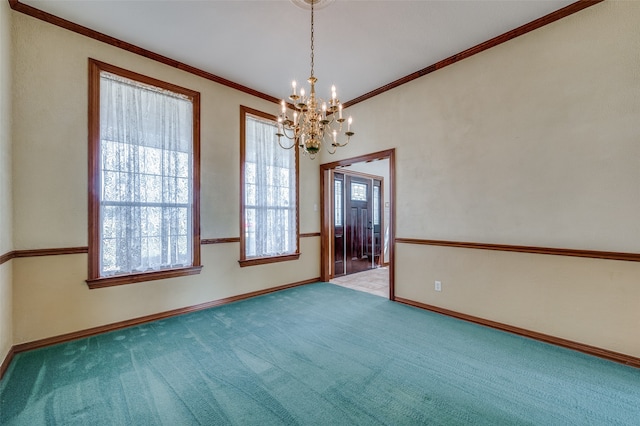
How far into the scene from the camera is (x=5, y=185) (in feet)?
7.15

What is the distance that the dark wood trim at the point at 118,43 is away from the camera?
2436mm

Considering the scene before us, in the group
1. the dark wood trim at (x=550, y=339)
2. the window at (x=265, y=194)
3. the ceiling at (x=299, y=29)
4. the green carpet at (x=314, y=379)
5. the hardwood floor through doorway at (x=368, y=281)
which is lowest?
the hardwood floor through doorway at (x=368, y=281)

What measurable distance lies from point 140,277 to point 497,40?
470 centimetres

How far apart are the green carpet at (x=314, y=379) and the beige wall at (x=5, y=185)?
0.35m

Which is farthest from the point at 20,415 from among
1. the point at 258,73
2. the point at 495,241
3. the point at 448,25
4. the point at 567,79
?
the point at 567,79

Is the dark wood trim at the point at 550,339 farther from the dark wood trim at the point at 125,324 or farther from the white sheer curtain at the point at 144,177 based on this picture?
the white sheer curtain at the point at 144,177

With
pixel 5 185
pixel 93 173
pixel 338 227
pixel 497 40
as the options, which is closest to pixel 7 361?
pixel 5 185

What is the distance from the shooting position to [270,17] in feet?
8.33

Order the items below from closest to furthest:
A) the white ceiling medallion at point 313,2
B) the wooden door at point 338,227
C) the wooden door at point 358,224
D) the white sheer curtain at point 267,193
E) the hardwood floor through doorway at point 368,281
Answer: the white ceiling medallion at point 313,2, the white sheer curtain at point 267,193, the hardwood floor through doorway at point 368,281, the wooden door at point 338,227, the wooden door at point 358,224

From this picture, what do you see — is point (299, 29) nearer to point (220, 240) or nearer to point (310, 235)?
point (220, 240)

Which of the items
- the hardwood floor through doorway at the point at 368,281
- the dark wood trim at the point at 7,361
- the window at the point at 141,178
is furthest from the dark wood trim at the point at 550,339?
the dark wood trim at the point at 7,361

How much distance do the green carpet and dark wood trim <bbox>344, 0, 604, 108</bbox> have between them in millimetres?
3084

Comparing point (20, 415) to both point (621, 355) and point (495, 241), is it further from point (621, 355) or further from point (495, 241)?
point (621, 355)

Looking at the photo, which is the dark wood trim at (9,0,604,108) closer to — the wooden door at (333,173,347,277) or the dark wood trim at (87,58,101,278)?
the dark wood trim at (87,58,101,278)
